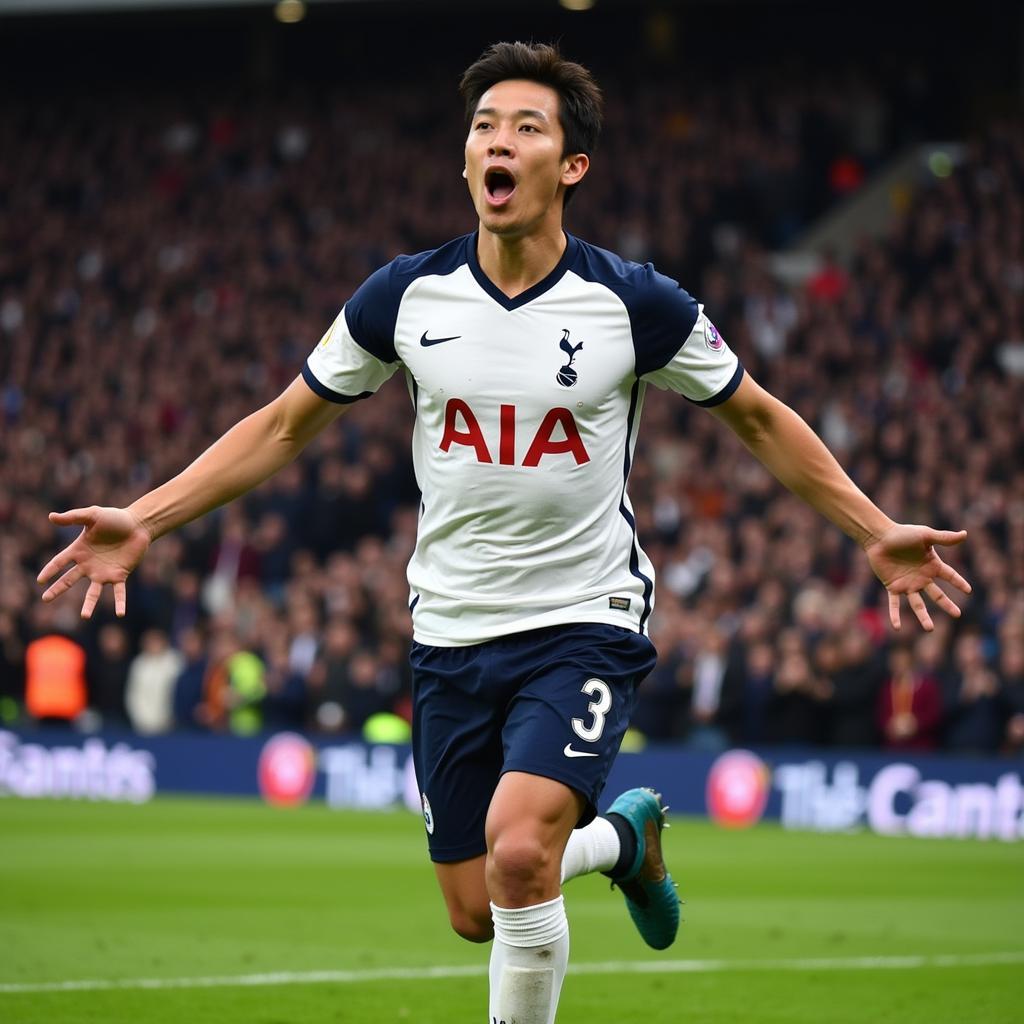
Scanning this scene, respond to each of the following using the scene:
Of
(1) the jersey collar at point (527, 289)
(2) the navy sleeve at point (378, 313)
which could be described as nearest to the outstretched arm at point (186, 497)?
(2) the navy sleeve at point (378, 313)

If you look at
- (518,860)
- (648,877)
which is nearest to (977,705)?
(648,877)

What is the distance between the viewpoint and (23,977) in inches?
351

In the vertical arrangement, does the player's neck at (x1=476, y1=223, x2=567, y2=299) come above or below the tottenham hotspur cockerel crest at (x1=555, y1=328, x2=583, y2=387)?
above

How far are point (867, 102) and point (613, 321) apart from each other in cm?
2594

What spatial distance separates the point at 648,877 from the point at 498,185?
8.52 ft

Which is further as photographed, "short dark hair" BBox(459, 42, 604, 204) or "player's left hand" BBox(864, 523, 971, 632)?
"player's left hand" BBox(864, 523, 971, 632)

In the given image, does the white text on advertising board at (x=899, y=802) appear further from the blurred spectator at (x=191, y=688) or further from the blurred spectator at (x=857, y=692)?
the blurred spectator at (x=191, y=688)

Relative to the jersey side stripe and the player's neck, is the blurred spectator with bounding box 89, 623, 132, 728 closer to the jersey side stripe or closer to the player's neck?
the jersey side stripe

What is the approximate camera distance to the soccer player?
243 inches

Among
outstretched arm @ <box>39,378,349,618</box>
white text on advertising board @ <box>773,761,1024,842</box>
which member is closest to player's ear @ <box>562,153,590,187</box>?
outstretched arm @ <box>39,378,349,618</box>

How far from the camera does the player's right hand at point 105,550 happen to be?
6230 mm

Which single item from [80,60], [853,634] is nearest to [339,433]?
[853,634]

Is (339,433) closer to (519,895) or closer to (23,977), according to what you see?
(23,977)

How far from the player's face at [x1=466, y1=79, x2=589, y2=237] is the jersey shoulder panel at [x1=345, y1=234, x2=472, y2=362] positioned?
246 mm
